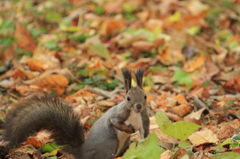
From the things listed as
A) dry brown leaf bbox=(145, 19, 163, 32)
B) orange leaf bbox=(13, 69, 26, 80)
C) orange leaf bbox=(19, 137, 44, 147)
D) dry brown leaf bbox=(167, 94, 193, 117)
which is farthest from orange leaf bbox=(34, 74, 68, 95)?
dry brown leaf bbox=(145, 19, 163, 32)

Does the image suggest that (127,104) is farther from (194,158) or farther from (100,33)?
(100,33)

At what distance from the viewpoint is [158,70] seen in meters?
3.38

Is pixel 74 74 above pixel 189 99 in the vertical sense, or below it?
above

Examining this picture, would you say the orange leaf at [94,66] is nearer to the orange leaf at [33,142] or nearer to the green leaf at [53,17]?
the orange leaf at [33,142]

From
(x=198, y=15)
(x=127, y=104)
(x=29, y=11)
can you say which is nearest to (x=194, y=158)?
(x=127, y=104)

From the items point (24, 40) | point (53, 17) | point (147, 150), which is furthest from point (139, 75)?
point (53, 17)

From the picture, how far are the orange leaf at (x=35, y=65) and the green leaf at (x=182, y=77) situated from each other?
1443 mm

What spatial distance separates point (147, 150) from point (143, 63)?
214 cm

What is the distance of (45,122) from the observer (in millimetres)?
1898

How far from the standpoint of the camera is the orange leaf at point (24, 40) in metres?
3.81

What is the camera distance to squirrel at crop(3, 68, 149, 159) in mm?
1806

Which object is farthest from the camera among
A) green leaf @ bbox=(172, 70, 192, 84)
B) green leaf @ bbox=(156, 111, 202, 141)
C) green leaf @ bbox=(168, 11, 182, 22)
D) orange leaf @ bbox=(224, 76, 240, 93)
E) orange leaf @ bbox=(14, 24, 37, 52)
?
green leaf @ bbox=(168, 11, 182, 22)

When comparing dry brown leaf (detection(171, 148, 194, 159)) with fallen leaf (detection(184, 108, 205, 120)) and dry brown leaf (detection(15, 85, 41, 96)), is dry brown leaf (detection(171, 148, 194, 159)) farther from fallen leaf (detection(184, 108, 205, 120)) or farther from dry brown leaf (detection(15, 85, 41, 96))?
dry brown leaf (detection(15, 85, 41, 96))

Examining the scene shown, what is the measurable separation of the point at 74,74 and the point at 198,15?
2.63 meters
